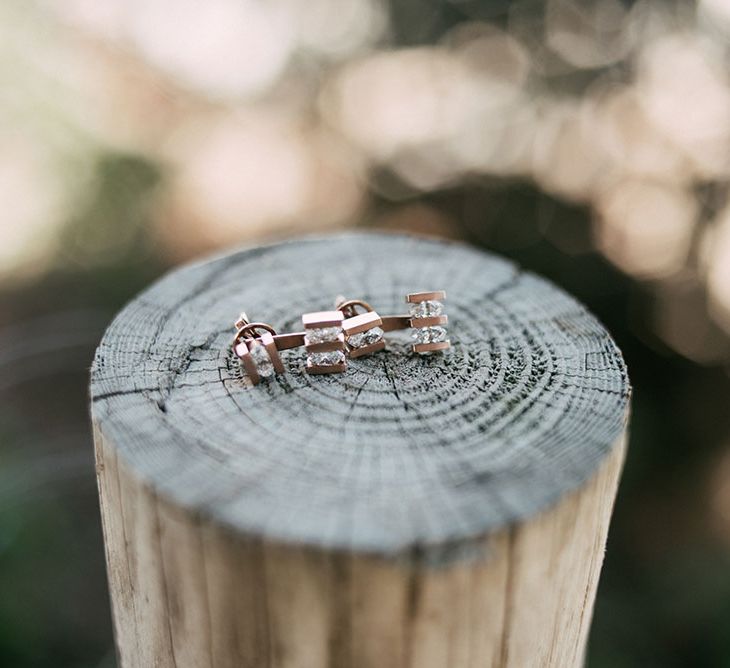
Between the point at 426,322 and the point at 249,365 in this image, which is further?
the point at 426,322

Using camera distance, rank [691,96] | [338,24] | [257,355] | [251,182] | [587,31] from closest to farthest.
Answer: [257,355]
[691,96]
[587,31]
[338,24]
[251,182]

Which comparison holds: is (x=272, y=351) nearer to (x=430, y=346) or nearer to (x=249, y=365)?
(x=249, y=365)

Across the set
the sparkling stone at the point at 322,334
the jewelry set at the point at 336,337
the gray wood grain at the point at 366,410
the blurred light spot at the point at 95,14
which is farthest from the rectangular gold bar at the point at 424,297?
the blurred light spot at the point at 95,14

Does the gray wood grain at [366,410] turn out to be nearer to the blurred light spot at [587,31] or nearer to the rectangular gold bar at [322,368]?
the rectangular gold bar at [322,368]

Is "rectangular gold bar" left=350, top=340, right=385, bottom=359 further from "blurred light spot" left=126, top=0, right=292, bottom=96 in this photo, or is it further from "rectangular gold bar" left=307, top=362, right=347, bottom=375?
"blurred light spot" left=126, top=0, right=292, bottom=96

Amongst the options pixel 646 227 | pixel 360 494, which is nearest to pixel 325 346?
pixel 360 494

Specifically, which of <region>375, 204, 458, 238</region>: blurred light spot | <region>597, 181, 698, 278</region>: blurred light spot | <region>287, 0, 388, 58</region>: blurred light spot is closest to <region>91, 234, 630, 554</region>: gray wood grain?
<region>597, 181, 698, 278</region>: blurred light spot
